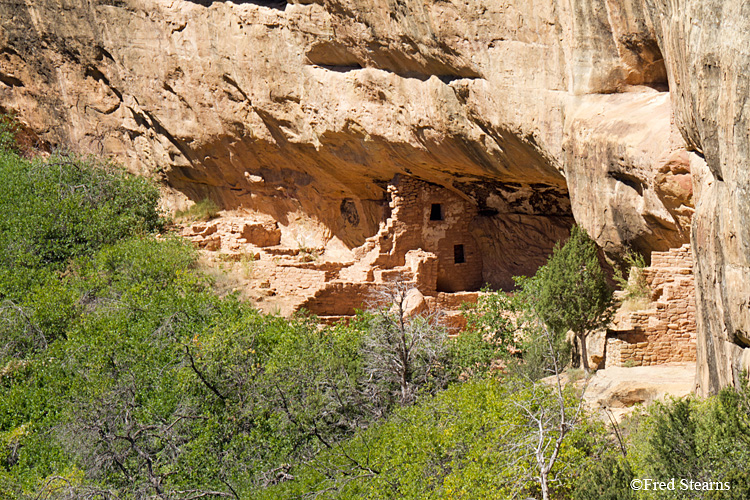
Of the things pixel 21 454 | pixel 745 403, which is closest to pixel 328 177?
pixel 21 454

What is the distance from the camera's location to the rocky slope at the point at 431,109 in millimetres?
8914

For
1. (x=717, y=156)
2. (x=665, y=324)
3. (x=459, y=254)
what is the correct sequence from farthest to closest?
(x=459, y=254), (x=665, y=324), (x=717, y=156)

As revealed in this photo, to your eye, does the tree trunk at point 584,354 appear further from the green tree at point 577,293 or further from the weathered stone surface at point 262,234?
the weathered stone surface at point 262,234

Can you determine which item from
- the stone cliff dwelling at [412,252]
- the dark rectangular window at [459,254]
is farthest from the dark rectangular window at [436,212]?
the dark rectangular window at [459,254]

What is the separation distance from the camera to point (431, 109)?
15.0m

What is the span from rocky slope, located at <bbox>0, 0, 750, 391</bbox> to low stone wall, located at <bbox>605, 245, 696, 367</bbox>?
17.3 inches

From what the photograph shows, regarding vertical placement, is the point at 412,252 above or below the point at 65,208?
below

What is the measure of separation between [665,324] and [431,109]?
4788 millimetres

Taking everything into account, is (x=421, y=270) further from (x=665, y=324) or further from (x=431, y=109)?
(x=665, y=324)

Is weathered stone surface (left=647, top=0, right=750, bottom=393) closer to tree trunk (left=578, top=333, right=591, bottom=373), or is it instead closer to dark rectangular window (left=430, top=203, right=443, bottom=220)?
tree trunk (left=578, top=333, right=591, bottom=373)

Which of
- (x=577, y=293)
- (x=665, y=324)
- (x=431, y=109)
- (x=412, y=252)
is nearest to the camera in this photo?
(x=665, y=324)

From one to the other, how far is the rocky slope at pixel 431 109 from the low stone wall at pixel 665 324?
0.44 m

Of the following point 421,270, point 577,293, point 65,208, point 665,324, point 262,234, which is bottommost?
point 665,324

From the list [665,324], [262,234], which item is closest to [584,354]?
[665,324]
